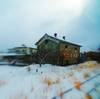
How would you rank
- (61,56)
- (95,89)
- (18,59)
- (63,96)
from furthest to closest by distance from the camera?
(18,59) → (61,56) → (95,89) → (63,96)

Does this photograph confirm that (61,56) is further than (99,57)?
No

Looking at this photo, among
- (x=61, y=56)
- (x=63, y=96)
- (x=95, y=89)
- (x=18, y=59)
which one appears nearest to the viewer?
A: (x=63, y=96)

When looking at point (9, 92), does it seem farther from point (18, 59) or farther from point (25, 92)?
point (18, 59)

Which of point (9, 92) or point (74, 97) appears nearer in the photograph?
point (74, 97)

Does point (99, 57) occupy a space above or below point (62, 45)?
below

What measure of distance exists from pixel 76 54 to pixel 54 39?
25.0 ft

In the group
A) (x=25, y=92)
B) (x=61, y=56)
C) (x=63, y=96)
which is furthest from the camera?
(x=61, y=56)

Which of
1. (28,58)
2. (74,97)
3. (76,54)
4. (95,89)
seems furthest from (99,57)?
(74,97)

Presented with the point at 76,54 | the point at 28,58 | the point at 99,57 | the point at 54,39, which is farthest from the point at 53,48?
the point at 99,57

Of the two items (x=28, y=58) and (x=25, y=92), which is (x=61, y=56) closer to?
(x=28, y=58)

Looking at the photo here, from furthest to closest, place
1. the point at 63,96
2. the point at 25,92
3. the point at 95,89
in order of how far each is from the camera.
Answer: the point at 95,89 < the point at 25,92 < the point at 63,96

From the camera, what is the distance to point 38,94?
26.3 feet

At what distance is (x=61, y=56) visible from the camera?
2870 centimetres

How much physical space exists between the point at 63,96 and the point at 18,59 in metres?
26.2
